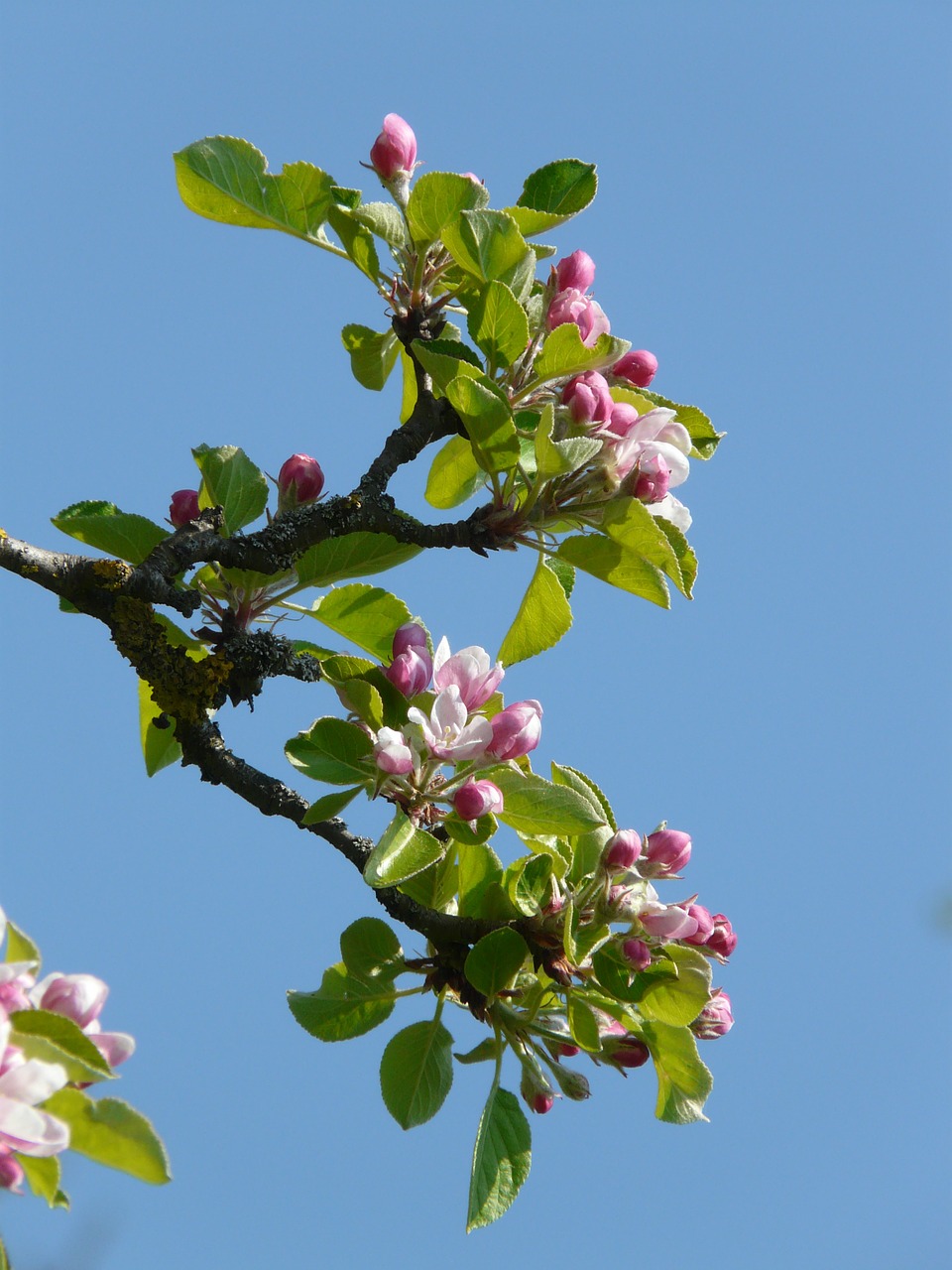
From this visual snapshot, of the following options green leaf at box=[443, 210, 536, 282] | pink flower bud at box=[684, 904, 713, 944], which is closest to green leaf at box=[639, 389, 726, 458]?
green leaf at box=[443, 210, 536, 282]

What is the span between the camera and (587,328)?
213cm

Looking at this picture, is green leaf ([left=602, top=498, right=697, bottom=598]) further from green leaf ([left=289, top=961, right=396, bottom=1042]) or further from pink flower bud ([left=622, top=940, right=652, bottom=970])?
green leaf ([left=289, top=961, right=396, bottom=1042])

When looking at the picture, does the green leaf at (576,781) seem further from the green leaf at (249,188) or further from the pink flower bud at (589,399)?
the green leaf at (249,188)

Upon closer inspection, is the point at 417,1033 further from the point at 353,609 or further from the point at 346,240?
the point at 346,240

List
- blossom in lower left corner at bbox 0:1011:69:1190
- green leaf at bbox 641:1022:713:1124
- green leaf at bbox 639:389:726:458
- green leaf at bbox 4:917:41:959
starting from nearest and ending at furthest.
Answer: blossom in lower left corner at bbox 0:1011:69:1190, green leaf at bbox 4:917:41:959, green leaf at bbox 641:1022:713:1124, green leaf at bbox 639:389:726:458

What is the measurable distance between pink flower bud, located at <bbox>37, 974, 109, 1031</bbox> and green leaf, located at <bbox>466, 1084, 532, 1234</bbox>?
0.73 meters

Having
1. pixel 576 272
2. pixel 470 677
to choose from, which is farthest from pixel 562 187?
pixel 470 677

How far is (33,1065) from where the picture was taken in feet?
4.26

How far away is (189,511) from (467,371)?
601 millimetres

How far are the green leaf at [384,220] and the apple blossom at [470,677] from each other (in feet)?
2.29

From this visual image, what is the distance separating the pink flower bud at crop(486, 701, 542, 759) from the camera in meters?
1.90

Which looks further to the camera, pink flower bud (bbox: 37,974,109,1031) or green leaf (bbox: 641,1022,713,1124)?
green leaf (bbox: 641,1022,713,1124)

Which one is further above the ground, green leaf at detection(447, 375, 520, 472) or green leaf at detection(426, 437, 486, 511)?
green leaf at detection(426, 437, 486, 511)

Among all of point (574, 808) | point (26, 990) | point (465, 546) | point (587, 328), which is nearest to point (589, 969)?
point (574, 808)
